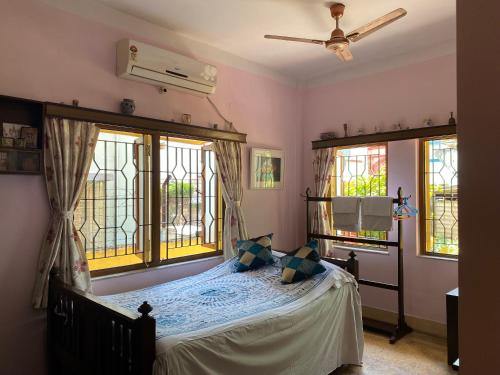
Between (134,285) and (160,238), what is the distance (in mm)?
454

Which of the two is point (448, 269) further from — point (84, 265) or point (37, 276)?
point (37, 276)

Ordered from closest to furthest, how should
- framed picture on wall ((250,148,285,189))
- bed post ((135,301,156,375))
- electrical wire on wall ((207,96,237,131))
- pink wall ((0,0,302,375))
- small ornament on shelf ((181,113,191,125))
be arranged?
1. bed post ((135,301,156,375))
2. pink wall ((0,0,302,375))
3. small ornament on shelf ((181,113,191,125))
4. electrical wire on wall ((207,96,237,131))
5. framed picture on wall ((250,148,285,189))

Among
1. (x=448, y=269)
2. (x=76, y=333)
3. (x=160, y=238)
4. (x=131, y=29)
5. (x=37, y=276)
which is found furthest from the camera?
(x=448, y=269)

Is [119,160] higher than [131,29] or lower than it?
lower

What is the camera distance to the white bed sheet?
1.84 m

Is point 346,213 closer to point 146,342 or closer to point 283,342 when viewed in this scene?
point 283,342

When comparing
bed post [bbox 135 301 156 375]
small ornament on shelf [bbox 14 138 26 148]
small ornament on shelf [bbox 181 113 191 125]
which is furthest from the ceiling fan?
bed post [bbox 135 301 156 375]

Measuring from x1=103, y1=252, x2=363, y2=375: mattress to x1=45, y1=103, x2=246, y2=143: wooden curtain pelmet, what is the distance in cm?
128

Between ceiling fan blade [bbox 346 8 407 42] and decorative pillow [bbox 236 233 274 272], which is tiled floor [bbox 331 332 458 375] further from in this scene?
ceiling fan blade [bbox 346 8 407 42]

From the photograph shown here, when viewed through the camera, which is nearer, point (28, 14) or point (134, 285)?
point (28, 14)

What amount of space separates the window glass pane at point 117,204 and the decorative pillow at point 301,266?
1209mm

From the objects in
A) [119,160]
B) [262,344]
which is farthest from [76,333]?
[119,160]

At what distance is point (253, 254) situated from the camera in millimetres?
3271

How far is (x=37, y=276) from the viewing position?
2.46 meters
